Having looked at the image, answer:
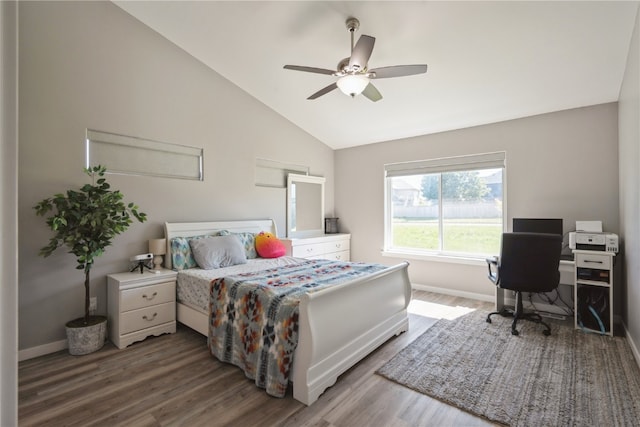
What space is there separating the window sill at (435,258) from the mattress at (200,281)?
225cm

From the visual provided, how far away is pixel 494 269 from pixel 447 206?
1.29m

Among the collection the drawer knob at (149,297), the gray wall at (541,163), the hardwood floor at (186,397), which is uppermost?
the gray wall at (541,163)

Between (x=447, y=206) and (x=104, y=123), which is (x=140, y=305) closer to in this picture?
(x=104, y=123)

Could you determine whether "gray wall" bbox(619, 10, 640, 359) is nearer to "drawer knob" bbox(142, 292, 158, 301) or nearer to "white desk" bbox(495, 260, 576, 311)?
"white desk" bbox(495, 260, 576, 311)

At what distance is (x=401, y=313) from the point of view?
3.14 m

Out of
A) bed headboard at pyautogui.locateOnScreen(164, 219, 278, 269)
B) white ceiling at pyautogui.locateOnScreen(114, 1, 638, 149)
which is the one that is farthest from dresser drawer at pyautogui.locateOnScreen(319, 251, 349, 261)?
white ceiling at pyautogui.locateOnScreen(114, 1, 638, 149)

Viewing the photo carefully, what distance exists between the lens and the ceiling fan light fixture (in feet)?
8.18

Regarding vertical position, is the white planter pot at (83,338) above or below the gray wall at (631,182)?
below

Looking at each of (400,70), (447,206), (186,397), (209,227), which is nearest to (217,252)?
(209,227)

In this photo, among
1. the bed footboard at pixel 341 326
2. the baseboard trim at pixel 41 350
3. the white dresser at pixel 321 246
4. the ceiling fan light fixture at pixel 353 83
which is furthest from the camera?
the white dresser at pixel 321 246

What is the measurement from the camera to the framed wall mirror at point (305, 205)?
4.97 meters

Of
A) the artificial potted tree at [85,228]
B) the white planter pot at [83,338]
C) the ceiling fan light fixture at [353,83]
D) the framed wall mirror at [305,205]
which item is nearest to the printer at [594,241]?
the ceiling fan light fixture at [353,83]

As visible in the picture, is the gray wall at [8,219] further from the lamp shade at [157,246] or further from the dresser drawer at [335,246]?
the dresser drawer at [335,246]

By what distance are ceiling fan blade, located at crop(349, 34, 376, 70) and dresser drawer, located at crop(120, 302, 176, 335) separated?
9.38ft
